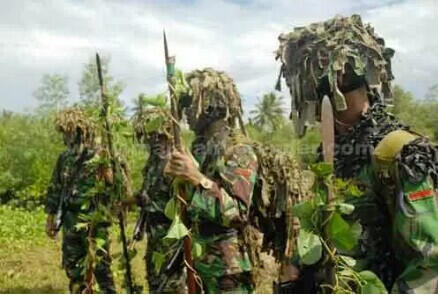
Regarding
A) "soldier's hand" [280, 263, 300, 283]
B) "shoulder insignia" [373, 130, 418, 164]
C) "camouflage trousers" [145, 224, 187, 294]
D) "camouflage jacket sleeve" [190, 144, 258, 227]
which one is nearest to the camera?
"shoulder insignia" [373, 130, 418, 164]

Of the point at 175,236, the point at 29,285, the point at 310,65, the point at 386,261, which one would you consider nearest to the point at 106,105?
the point at 175,236

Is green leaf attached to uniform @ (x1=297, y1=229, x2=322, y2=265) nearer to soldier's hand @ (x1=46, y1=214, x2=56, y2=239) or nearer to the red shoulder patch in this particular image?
the red shoulder patch

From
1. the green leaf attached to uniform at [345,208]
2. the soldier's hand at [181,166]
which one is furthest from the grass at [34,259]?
the green leaf attached to uniform at [345,208]

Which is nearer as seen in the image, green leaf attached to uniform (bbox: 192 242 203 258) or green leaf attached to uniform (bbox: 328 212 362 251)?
green leaf attached to uniform (bbox: 328 212 362 251)

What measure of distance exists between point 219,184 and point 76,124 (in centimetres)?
350

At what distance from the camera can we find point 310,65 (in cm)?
261

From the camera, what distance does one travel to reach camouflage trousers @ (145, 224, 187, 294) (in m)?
4.15

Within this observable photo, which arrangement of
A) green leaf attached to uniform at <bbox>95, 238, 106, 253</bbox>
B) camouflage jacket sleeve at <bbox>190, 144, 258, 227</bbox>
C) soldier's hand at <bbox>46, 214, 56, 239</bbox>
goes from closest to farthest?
camouflage jacket sleeve at <bbox>190, 144, 258, 227</bbox>, green leaf attached to uniform at <bbox>95, 238, 106, 253</bbox>, soldier's hand at <bbox>46, 214, 56, 239</bbox>

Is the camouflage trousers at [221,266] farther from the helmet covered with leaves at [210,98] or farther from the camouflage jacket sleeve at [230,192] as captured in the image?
the helmet covered with leaves at [210,98]

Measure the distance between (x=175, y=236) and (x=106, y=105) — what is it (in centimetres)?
257

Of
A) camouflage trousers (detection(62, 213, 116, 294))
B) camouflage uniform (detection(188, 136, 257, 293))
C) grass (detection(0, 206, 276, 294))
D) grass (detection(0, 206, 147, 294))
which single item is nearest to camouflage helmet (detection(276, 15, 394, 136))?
camouflage uniform (detection(188, 136, 257, 293))

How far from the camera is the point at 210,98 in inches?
152

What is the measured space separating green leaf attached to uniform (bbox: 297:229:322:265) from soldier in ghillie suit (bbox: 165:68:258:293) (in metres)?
1.57

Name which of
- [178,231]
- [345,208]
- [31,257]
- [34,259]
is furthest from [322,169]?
[31,257]
